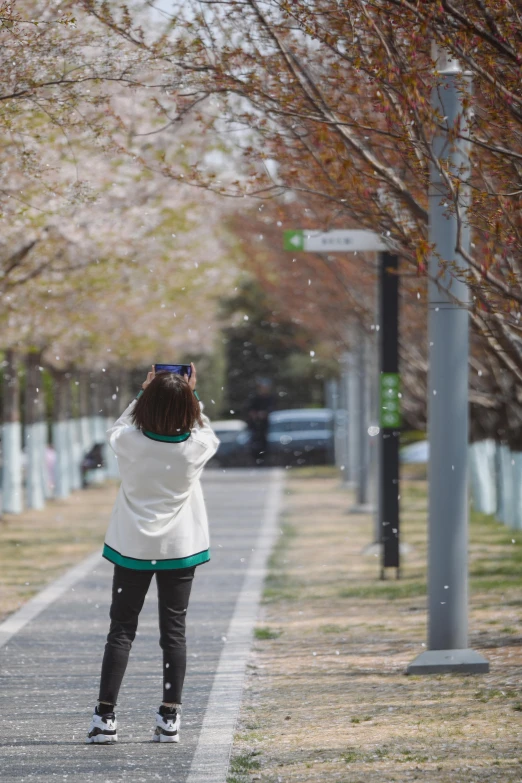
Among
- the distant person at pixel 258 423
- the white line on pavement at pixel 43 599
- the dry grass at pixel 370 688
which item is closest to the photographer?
the dry grass at pixel 370 688

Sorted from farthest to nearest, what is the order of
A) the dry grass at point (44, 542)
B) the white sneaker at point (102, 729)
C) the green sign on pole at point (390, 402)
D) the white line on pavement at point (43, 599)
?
1. the green sign on pole at point (390, 402)
2. the dry grass at point (44, 542)
3. the white line on pavement at point (43, 599)
4. the white sneaker at point (102, 729)

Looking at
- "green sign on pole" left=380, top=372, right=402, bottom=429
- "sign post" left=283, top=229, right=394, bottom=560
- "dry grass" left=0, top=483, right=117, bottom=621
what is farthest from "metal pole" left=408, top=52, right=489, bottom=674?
"green sign on pole" left=380, top=372, right=402, bottom=429

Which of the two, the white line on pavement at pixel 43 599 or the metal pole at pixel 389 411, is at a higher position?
the metal pole at pixel 389 411

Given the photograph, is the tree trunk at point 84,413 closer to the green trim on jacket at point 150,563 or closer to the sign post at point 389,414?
the sign post at point 389,414

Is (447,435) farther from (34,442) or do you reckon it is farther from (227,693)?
(34,442)

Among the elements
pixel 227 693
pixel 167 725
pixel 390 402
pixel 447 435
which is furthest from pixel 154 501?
pixel 390 402

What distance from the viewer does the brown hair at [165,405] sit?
5945 millimetres

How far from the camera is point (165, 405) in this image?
596cm

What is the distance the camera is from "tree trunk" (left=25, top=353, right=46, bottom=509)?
843 inches

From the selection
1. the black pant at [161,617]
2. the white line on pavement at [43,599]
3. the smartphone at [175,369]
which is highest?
the smartphone at [175,369]

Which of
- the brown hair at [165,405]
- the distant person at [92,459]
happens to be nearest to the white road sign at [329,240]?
the brown hair at [165,405]

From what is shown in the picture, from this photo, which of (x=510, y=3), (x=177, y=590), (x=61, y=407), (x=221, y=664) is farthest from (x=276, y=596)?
(x=61, y=407)

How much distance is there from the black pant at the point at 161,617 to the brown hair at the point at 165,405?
0.64 meters

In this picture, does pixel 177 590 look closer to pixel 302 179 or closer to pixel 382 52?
pixel 382 52
